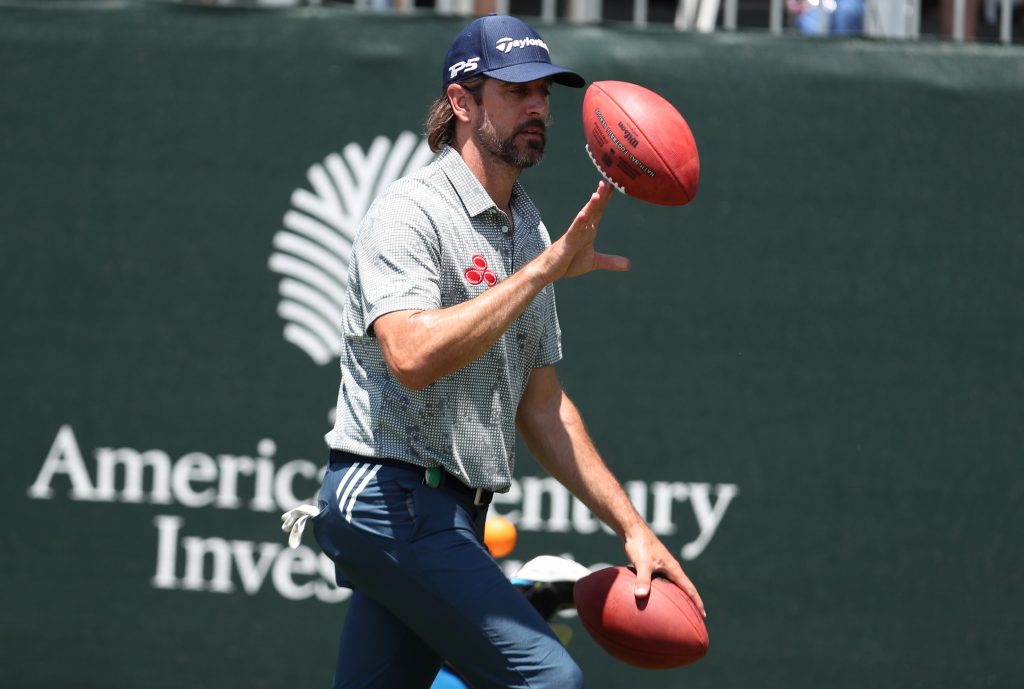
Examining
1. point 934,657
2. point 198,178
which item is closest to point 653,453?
point 934,657

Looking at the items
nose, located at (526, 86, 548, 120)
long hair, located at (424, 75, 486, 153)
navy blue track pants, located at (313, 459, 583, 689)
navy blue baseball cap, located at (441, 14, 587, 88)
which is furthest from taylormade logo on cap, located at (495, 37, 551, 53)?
navy blue track pants, located at (313, 459, 583, 689)

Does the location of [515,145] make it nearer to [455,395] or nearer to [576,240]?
[576,240]

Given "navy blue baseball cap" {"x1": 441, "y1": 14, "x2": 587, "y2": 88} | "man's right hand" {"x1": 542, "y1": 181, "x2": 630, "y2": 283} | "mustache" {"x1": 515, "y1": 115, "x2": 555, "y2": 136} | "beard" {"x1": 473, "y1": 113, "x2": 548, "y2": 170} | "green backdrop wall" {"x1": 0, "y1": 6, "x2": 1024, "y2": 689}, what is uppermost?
"navy blue baseball cap" {"x1": 441, "y1": 14, "x2": 587, "y2": 88}

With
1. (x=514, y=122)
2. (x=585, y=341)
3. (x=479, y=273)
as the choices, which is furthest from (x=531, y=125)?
(x=585, y=341)

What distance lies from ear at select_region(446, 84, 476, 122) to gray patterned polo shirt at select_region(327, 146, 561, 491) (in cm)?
14

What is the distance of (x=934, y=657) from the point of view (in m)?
5.09

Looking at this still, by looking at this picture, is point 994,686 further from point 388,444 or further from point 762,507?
point 388,444

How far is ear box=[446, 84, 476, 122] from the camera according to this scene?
342 cm

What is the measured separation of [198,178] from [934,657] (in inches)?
131

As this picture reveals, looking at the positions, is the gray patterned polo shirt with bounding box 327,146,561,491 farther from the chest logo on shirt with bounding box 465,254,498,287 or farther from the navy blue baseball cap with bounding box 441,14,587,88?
the navy blue baseball cap with bounding box 441,14,587,88

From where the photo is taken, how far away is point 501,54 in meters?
3.33

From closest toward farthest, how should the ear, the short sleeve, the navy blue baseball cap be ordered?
the short sleeve < the navy blue baseball cap < the ear

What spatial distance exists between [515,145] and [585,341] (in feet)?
6.15

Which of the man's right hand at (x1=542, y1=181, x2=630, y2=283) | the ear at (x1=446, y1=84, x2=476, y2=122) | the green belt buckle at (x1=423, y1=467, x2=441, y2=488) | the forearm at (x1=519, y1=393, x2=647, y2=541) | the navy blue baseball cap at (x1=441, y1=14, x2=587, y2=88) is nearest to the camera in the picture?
the man's right hand at (x1=542, y1=181, x2=630, y2=283)
